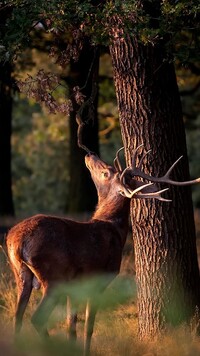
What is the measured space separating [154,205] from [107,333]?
1.85 metres

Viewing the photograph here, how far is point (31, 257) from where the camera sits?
8.86 meters

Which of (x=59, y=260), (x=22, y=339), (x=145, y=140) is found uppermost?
(x=145, y=140)

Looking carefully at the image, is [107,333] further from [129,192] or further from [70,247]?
[129,192]

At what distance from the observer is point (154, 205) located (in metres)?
10.6

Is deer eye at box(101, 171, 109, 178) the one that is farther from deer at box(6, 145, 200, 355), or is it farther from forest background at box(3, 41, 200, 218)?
forest background at box(3, 41, 200, 218)

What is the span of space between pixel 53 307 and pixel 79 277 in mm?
609

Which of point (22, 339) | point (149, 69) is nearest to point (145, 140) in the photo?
point (149, 69)

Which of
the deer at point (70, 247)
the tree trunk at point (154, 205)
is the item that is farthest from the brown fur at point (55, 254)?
the tree trunk at point (154, 205)

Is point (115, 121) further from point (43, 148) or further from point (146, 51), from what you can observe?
point (43, 148)

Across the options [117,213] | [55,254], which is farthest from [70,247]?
[117,213]

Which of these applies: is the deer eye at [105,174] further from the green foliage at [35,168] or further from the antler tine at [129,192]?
the green foliage at [35,168]

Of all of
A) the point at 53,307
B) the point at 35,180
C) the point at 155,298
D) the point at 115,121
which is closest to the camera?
the point at 53,307

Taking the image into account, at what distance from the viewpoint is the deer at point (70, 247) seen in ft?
29.1

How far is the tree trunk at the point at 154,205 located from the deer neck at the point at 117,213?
531 mm
